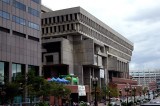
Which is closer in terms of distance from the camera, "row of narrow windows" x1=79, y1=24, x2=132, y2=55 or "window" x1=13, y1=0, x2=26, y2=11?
"window" x1=13, y1=0, x2=26, y2=11

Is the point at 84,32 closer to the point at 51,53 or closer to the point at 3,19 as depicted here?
the point at 51,53

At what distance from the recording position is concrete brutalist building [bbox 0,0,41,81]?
56219mm

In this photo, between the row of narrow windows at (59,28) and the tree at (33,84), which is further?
the row of narrow windows at (59,28)

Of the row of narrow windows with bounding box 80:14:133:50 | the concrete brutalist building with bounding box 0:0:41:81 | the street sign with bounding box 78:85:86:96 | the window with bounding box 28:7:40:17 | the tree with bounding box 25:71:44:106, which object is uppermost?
the row of narrow windows with bounding box 80:14:133:50

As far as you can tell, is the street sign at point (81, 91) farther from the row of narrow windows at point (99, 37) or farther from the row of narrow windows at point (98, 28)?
the row of narrow windows at point (98, 28)

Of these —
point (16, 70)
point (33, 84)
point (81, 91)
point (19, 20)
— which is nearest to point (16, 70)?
point (16, 70)

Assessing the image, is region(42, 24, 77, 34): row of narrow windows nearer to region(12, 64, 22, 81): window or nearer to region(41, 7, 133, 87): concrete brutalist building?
region(41, 7, 133, 87): concrete brutalist building

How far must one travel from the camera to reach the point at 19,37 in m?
60.3

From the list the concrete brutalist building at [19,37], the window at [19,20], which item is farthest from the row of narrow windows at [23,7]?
the window at [19,20]

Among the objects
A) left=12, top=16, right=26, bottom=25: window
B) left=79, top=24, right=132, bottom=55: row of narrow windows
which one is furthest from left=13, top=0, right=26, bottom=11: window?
left=79, top=24, right=132, bottom=55: row of narrow windows

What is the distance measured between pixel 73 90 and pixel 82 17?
32.9 m

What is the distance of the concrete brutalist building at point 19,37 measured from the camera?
5622 centimetres

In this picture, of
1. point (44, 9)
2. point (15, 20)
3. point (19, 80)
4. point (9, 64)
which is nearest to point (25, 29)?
point (15, 20)

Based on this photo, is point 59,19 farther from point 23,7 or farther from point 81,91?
point 23,7
